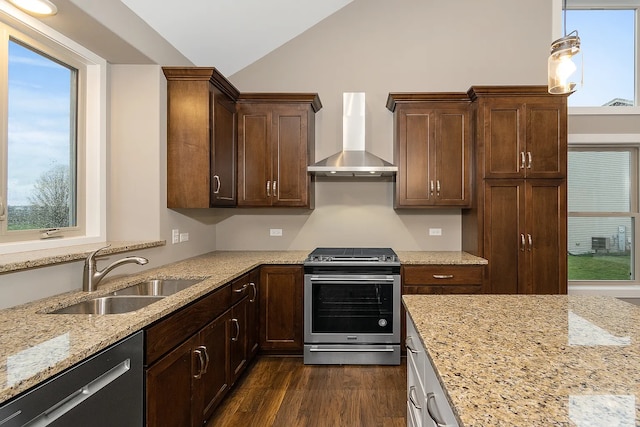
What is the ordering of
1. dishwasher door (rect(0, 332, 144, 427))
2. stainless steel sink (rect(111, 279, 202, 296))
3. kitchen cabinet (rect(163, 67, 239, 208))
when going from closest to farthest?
dishwasher door (rect(0, 332, 144, 427)) → stainless steel sink (rect(111, 279, 202, 296)) → kitchen cabinet (rect(163, 67, 239, 208))

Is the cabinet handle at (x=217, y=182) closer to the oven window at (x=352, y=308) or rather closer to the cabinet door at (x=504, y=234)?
the oven window at (x=352, y=308)

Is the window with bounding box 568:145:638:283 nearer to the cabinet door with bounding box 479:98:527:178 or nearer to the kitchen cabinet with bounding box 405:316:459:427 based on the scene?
the cabinet door with bounding box 479:98:527:178

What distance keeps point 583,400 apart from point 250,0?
11.1ft

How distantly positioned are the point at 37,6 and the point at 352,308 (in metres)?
2.88

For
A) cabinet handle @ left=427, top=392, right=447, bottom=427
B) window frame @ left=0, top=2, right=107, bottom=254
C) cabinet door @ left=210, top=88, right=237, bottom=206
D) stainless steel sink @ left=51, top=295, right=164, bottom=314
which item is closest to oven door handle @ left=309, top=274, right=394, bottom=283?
cabinet door @ left=210, top=88, right=237, bottom=206

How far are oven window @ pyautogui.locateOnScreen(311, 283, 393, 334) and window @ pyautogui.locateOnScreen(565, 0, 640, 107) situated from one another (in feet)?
9.28

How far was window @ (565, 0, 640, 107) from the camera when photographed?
403 cm

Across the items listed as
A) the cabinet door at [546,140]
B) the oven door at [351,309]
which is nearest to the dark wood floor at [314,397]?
the oven door at [351,309]

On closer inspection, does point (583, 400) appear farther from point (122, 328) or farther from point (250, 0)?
point (250, 0)

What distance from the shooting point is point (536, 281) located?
11.2 ft

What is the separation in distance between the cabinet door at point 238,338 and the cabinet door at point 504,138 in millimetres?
2327

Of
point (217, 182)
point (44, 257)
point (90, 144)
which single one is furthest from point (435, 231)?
point (44, 257)

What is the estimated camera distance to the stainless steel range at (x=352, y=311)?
10.9 feet

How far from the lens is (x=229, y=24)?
332 centimetres
